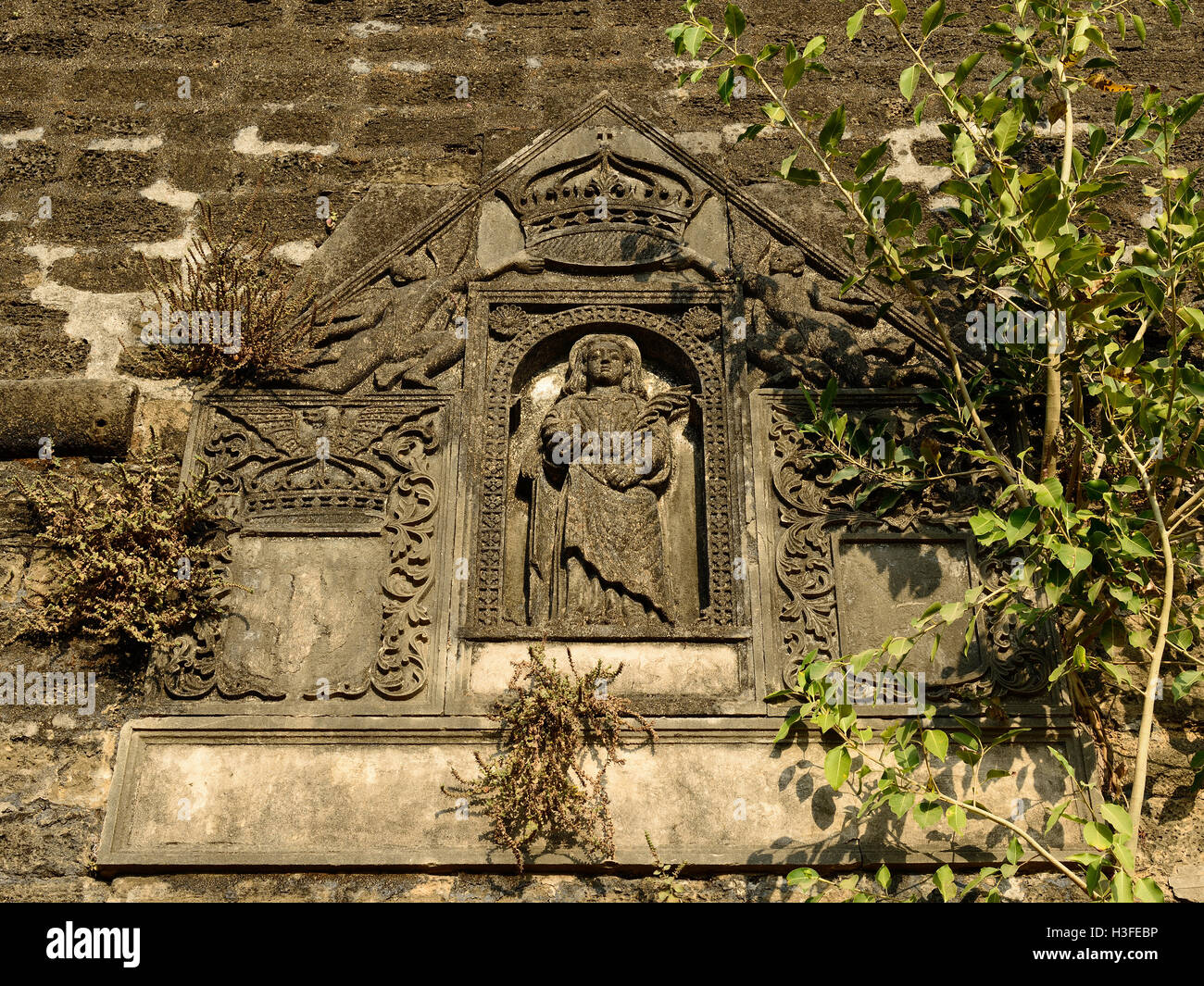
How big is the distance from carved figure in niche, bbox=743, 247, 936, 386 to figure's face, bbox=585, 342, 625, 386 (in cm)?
58

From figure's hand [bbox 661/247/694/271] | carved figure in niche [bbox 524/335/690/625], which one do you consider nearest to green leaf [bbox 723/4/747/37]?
figure's hand [bbox 661/247/694/271]

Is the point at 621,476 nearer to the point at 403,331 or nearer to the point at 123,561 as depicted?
the point at 403,331

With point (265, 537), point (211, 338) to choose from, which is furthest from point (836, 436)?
point (211, 338)

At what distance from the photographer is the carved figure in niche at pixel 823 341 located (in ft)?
18.4

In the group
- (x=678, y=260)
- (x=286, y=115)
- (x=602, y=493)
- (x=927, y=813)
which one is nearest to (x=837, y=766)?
(x=927, y=813)

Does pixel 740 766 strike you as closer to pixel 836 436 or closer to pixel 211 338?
pixel 836 436

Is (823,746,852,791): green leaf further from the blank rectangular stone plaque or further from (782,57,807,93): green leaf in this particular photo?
(782,57,807,93): green leaf

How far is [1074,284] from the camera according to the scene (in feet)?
15.2

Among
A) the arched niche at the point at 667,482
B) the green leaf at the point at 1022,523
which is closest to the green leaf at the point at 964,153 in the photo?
the green leaf at the point at 1022,523

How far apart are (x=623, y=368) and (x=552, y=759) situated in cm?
193

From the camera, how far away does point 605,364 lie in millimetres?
5699

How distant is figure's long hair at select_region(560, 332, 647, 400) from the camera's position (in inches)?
225

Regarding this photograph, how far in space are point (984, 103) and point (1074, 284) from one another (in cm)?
78

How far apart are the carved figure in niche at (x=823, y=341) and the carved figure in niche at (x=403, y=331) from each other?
1096 mm
